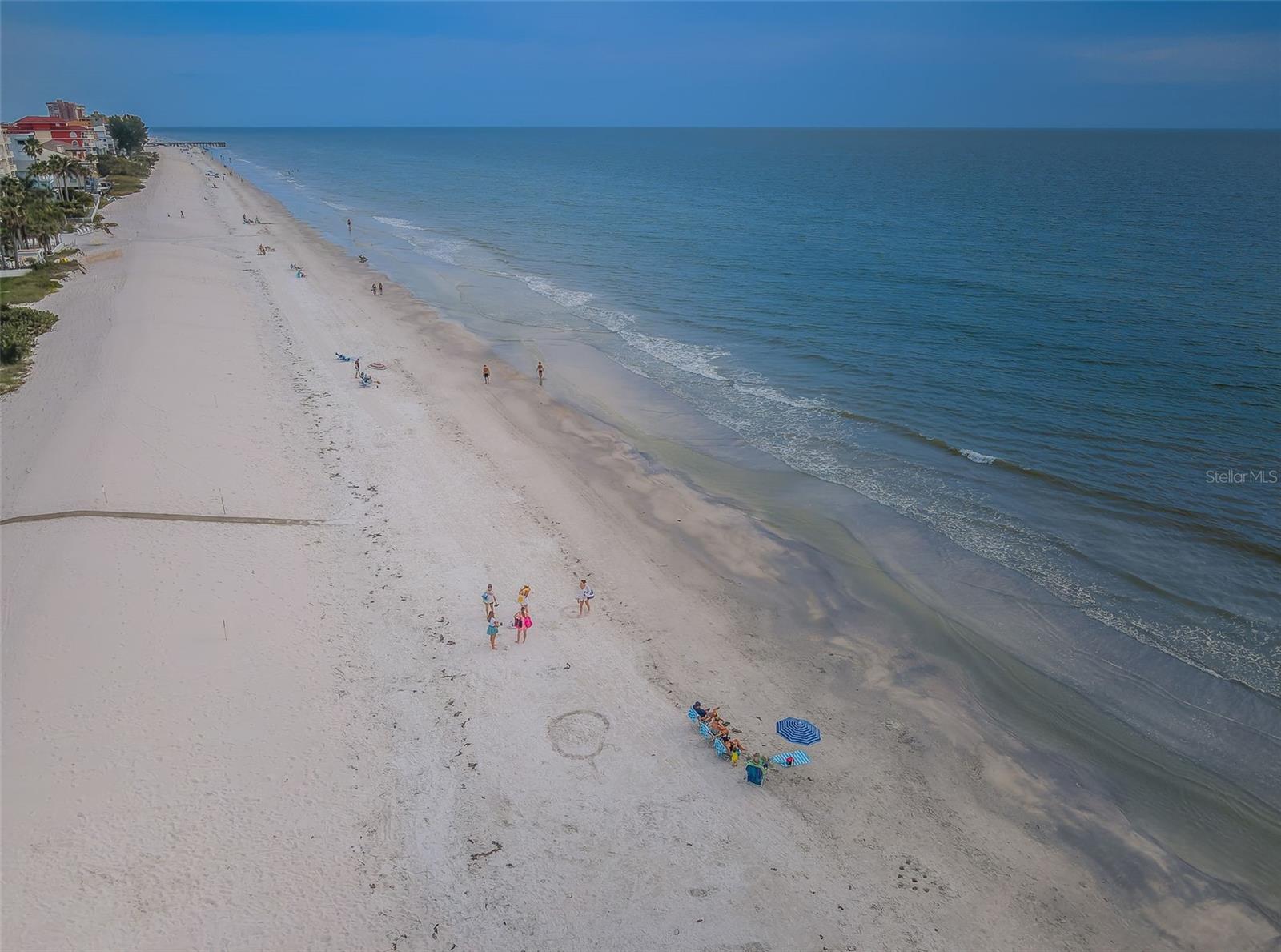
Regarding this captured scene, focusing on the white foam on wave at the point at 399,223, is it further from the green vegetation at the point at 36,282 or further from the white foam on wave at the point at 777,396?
the white foam on wave at the point at 777,396

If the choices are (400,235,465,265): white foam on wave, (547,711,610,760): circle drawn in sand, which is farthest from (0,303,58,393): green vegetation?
(400,235,465,265): white foam on wave

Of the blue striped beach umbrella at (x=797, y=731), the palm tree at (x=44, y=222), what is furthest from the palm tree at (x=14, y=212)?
the blue striped beach umbrella at (x=797, y=731)

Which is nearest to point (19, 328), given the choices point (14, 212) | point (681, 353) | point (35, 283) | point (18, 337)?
point (18, 337)

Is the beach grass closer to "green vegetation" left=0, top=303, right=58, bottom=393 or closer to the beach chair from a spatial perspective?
"green vegetation" left=0, top=303, right=58, bottom=393

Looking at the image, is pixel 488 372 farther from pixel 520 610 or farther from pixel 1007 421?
pixel 1007 421

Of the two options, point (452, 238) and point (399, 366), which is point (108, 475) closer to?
point (399, 366)
